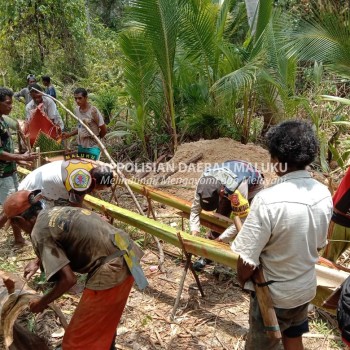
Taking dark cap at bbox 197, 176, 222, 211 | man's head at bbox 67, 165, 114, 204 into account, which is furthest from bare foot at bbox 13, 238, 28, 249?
dark cap at bbox 197, 176, 222, 211

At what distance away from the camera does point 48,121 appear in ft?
19.7

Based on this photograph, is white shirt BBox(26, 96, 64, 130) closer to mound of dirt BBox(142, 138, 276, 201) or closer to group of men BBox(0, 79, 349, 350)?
mound of dirt BBox(142, 138, 276, 201)

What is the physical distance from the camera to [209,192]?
3.34m

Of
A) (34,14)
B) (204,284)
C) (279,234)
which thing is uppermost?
(34,14)

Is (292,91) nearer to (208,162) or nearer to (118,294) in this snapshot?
(208,162)

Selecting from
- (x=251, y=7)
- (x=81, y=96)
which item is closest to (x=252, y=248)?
(x=81, y=96)

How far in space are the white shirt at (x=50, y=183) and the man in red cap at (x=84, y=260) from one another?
1.16 m

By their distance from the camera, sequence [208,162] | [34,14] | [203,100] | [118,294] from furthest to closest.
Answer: [34,14]
[203,100]
[208,162]
[118,294]

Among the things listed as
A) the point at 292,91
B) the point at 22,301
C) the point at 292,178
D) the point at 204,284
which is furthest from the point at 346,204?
the point at 292,91

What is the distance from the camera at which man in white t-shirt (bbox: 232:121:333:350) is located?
1.94m

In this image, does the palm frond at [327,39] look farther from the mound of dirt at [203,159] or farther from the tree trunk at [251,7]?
the tree trunk at [251,7]

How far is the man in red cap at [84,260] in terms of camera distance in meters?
2.11

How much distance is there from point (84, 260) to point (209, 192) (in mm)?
1380

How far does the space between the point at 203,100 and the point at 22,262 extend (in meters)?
Answer: 4.22
